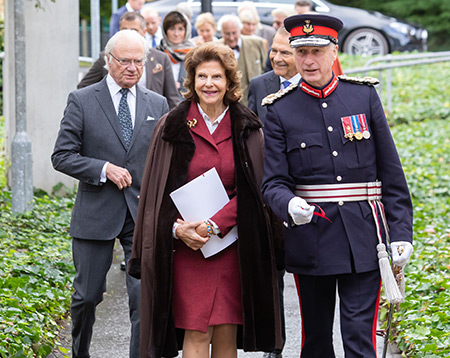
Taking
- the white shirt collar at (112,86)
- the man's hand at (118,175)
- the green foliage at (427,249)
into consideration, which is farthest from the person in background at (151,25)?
the man's hand at (118,175)

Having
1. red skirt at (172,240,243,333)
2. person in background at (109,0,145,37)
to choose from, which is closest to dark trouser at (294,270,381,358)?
red skirt at (172,240,243,333)

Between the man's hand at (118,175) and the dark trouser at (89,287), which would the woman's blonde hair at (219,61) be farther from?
the dark trouser at (89,287)

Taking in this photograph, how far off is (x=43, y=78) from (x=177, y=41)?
7.01 ft

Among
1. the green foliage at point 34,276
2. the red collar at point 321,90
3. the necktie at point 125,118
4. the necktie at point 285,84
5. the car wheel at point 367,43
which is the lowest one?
the green foliage at point 34,276

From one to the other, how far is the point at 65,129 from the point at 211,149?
1.19 m

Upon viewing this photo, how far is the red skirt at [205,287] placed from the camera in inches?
195

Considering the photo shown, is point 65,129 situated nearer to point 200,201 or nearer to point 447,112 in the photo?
point 200,201

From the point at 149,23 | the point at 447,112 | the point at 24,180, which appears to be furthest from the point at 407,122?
the point at 24,180

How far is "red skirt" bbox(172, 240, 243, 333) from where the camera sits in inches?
195

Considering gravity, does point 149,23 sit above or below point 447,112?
above

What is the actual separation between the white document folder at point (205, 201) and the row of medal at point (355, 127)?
706mm

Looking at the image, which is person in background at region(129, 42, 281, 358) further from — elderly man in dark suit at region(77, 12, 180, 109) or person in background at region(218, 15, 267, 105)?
person in background at region(218, 15, 267, 105)

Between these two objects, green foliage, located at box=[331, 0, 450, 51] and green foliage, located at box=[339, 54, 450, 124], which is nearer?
green foliage, located at box=[339, 54, 450, 124]

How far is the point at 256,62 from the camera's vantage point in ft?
35.3
